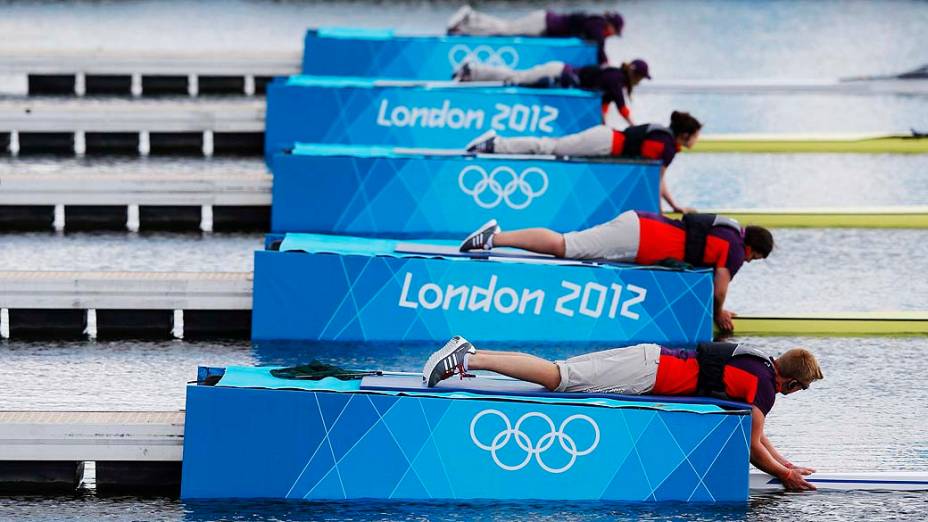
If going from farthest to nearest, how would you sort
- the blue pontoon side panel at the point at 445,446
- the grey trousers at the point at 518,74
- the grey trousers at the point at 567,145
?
the grey trousers at the point at 518,74, the grey trousers at the point at 567,145, the blue pontoon side panel at the point at 445,446

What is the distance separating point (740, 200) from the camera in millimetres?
12820

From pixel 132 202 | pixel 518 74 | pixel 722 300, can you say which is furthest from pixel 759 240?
pixel 518 74

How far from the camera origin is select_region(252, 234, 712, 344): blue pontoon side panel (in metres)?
9.47

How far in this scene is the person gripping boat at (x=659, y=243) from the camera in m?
9.49

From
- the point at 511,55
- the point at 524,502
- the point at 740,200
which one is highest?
the point at 511,55

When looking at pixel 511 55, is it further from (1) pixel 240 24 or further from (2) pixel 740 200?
(1) pixel 240 24

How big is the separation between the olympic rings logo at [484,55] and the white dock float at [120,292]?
5871 mm

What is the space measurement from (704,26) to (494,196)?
33.2 feet

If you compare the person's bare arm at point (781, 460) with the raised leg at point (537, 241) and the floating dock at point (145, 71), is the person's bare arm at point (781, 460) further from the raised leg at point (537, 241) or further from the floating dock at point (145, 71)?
the floating dock at point (145, 71)

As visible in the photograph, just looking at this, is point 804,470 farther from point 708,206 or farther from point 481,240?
point 708,206

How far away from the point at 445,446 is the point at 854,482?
1802mm

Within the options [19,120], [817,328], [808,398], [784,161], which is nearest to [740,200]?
[784,161]

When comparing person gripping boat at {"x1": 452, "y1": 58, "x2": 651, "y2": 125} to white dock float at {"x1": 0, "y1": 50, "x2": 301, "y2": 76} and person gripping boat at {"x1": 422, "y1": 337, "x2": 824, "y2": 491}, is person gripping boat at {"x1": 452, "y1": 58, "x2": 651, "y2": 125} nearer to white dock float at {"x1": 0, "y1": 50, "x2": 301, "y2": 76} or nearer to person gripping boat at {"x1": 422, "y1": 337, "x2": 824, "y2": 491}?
white dock float at {"x1": 0, "y1": 50, "x2": 301, "y2": 76}

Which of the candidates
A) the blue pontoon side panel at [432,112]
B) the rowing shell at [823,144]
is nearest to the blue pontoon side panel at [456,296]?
the blue pontoon side panel at [432,112]
